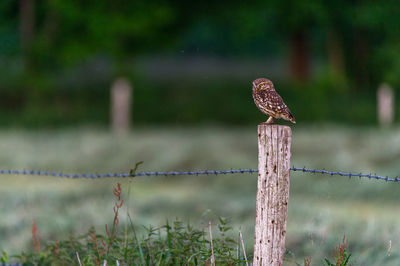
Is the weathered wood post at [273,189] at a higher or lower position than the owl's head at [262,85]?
lower

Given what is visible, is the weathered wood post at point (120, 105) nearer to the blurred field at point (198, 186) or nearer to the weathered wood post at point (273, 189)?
the blurred field at point (198, 186)

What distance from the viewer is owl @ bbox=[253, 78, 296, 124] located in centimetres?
479

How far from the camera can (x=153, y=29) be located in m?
19.8

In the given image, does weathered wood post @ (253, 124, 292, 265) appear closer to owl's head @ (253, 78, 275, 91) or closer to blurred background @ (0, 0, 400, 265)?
owl's head @ (253, 78, 275, 91)

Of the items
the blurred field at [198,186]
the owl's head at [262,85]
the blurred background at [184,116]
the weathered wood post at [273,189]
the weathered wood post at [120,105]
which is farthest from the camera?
the weathered wood post at [120,105]

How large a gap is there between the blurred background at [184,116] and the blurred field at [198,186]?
42 millimetres

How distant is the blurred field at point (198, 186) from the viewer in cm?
811

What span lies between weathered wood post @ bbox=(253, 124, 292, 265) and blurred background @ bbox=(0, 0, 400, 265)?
178cm

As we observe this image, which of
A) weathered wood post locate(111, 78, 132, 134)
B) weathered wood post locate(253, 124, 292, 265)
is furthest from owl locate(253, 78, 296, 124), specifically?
weathered wood post locate(111, 78, 132, 134)

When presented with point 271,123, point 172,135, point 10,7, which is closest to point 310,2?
point 172,135

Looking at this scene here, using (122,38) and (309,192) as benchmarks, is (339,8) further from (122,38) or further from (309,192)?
(309,192)

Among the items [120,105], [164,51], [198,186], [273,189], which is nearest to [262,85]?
[273,189]

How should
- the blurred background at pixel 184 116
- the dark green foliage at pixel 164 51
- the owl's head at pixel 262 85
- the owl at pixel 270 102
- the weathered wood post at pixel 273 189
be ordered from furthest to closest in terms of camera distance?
the dark green foliage at pixel 164 51
the blurred background at pixel 184 116
the owl's head at pixel 262 85
the owl at pixel 270 102
the weathered wood post at pixel 273 189

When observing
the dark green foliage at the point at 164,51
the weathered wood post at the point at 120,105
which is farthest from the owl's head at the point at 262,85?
the weathered wood post at the point at 120,105
